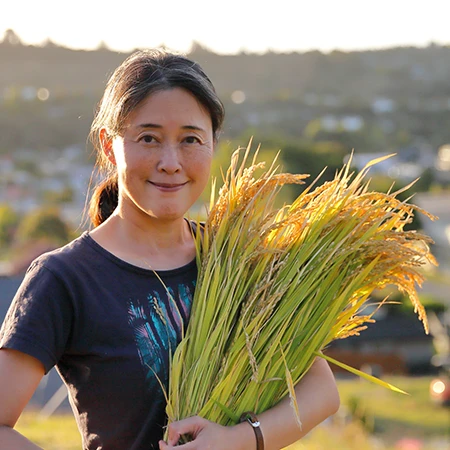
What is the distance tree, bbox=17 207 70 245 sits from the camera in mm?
30406

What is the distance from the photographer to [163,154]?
1712mm

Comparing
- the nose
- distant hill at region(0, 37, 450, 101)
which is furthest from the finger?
distant hill at region(0, 37, 450, 101)

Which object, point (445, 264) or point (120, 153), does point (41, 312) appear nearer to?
point (120, 153)

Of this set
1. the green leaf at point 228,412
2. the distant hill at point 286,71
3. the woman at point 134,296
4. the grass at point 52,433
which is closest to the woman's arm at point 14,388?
the woman at point 134,296

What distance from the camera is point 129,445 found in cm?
165

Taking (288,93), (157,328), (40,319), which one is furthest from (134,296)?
(288,93)

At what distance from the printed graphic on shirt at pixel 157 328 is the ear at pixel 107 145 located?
330 millimetres

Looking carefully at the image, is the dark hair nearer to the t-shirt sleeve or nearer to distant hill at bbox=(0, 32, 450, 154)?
the t-shirt sleeve

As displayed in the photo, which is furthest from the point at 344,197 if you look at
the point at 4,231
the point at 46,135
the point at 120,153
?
the point at 46,135

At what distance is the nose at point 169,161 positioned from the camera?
1.70 metres

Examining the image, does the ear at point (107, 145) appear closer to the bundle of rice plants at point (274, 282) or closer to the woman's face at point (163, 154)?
the woman's face at point (163, 154)

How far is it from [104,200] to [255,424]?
660mm

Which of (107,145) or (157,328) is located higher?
(107,145)

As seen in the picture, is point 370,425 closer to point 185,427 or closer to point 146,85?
point 185,427
